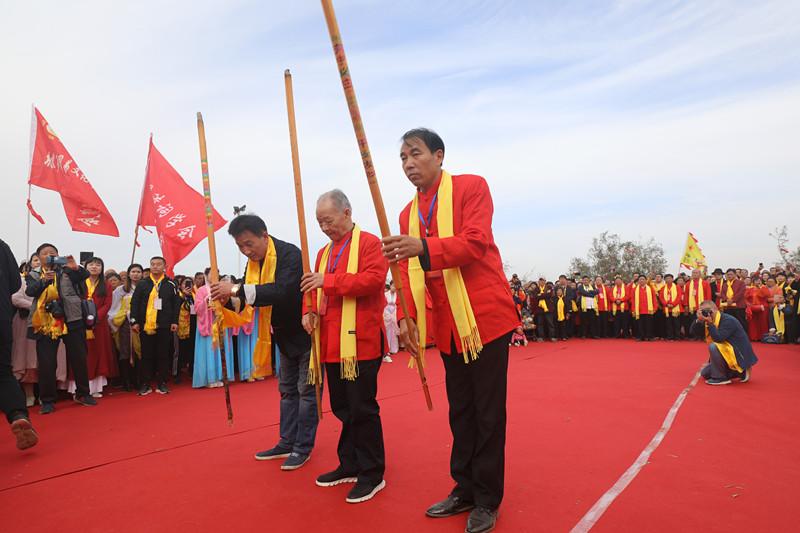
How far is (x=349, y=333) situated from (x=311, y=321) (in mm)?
274

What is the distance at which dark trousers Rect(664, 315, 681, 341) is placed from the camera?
45.0ft

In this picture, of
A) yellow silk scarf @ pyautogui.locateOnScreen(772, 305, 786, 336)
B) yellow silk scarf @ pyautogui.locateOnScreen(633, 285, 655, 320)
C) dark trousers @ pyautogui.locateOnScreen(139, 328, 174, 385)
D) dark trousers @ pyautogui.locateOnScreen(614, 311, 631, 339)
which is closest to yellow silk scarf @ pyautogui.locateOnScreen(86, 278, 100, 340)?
dark trousers @ pyautogui.locateOnScreen(139, 328, 174, 385)

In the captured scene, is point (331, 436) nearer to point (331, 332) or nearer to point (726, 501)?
point (331, 332)

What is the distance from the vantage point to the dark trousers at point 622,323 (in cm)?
1480

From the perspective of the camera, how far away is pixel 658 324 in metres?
14.4

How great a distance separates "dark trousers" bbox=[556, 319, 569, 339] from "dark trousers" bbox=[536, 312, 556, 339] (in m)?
0.38

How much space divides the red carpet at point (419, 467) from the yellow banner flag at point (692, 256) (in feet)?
36.1

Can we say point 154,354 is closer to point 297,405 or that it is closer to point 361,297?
point 297,405

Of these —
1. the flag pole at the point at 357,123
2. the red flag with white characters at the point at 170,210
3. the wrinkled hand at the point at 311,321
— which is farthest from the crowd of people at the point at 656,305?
the flag pole at the point at 357,123

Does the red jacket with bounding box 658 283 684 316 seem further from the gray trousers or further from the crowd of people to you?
the gray trousers

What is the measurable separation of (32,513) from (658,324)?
14757 millimetres

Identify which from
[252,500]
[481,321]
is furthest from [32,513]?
[481,321]

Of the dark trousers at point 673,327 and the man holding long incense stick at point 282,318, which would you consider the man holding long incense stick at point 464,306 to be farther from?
the dark trousers at point 673,327

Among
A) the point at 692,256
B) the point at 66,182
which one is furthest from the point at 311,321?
the point at 692,256
